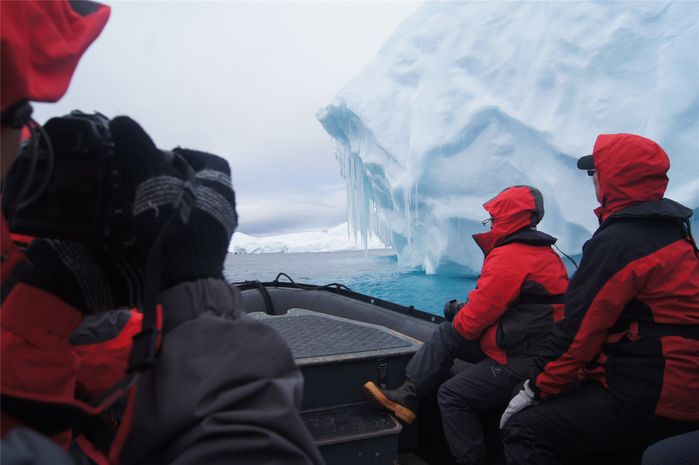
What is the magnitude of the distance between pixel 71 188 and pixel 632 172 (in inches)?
68.5

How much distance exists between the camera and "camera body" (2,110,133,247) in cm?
60

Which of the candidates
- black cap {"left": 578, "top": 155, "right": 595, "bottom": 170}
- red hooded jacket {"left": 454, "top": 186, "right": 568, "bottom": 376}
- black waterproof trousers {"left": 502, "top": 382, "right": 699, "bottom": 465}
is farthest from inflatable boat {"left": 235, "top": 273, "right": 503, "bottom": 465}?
black cap {"left": 578, "top": 155, "right": 595, "bottom": 170}

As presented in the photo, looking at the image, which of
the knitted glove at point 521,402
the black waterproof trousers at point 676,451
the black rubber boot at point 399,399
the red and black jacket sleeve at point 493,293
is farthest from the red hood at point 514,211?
the black waterproof trousers at point 676,451

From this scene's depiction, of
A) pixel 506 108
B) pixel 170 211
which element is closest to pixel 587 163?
pixel 170 211

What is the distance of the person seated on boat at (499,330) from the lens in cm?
201

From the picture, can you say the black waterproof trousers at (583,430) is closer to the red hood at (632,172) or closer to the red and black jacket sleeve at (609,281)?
the red and black jacket sleeve at (609,281)

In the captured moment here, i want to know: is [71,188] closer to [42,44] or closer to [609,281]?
[42,44]

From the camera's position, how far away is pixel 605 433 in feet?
5.04

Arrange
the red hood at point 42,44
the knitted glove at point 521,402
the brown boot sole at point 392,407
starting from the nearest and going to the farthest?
the red hood at point 42,44
the knitted glove at point 521,402
the brown boot sole at point 392,407

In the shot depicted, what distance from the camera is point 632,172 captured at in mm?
1566

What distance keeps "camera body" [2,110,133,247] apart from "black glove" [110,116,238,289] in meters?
0.02

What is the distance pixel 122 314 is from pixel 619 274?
5.64ft

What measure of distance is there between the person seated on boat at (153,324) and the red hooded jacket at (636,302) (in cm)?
128

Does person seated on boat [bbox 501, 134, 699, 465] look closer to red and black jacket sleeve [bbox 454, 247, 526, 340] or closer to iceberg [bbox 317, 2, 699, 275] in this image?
red and black jacket sleeve [bbox 454, 247, 526, 340]
